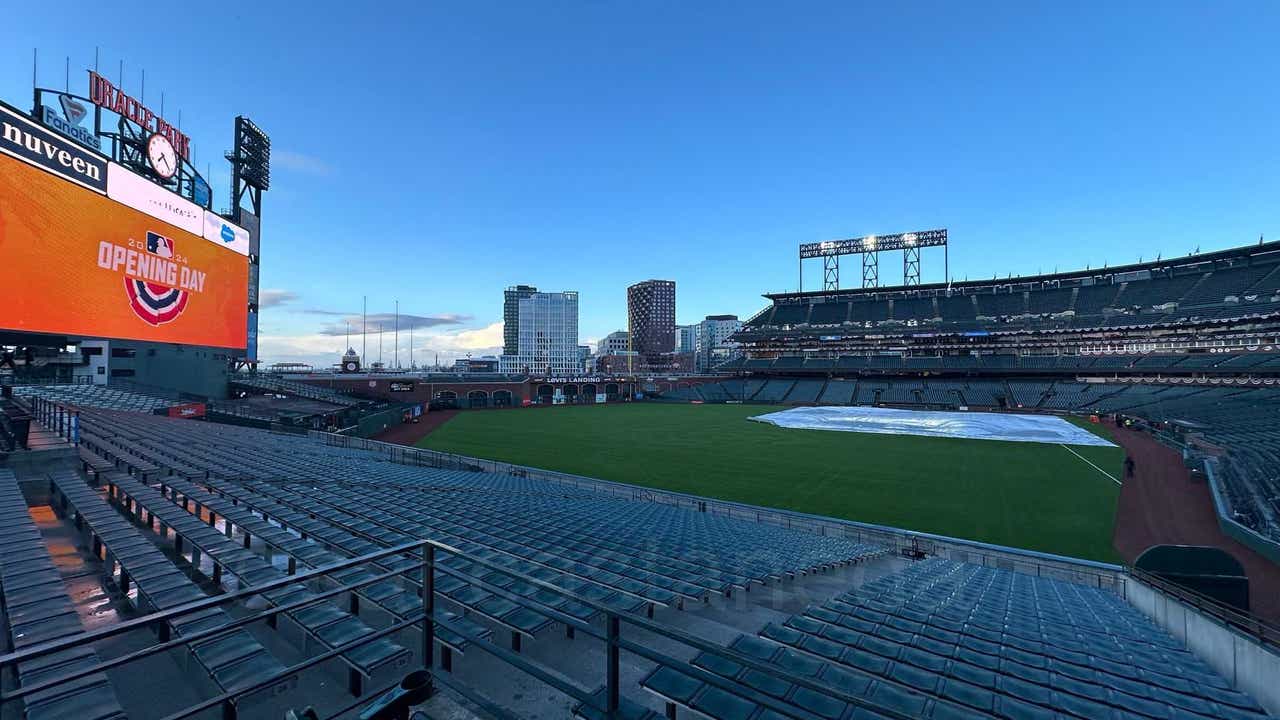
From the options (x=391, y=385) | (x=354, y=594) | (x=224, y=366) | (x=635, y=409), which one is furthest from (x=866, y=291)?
(x=354, y=594)

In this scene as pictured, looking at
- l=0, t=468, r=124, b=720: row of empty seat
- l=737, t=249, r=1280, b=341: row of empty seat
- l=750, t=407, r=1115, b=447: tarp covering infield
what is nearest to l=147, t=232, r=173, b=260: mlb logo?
l=0, t=468, r=124, b=720: row of empty seat

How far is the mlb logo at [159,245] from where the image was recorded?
20.9 meters

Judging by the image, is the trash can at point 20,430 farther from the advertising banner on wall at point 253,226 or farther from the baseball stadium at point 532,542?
the advertising banner on wall at point 253,226

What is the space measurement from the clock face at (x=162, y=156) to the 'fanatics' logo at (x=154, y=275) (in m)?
10.4

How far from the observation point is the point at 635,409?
71.3m

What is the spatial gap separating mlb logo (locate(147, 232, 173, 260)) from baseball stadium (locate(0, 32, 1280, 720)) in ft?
0.68

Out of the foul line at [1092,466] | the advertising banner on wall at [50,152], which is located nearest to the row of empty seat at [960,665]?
the foul line at [1092,466]

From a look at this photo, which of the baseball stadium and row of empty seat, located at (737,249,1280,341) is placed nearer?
the baseball stadium

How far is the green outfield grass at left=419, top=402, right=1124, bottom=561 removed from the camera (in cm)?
1962

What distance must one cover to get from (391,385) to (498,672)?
6528 centimetres

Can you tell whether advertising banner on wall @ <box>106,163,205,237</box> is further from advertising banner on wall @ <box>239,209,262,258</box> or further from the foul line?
the foul line

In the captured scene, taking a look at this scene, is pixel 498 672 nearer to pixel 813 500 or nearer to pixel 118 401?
pixel 813 500

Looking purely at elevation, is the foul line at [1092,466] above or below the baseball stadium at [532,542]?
below

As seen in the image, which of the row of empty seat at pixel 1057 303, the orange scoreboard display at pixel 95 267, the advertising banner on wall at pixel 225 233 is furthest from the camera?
the row of empty seat at pixel 1057 303
